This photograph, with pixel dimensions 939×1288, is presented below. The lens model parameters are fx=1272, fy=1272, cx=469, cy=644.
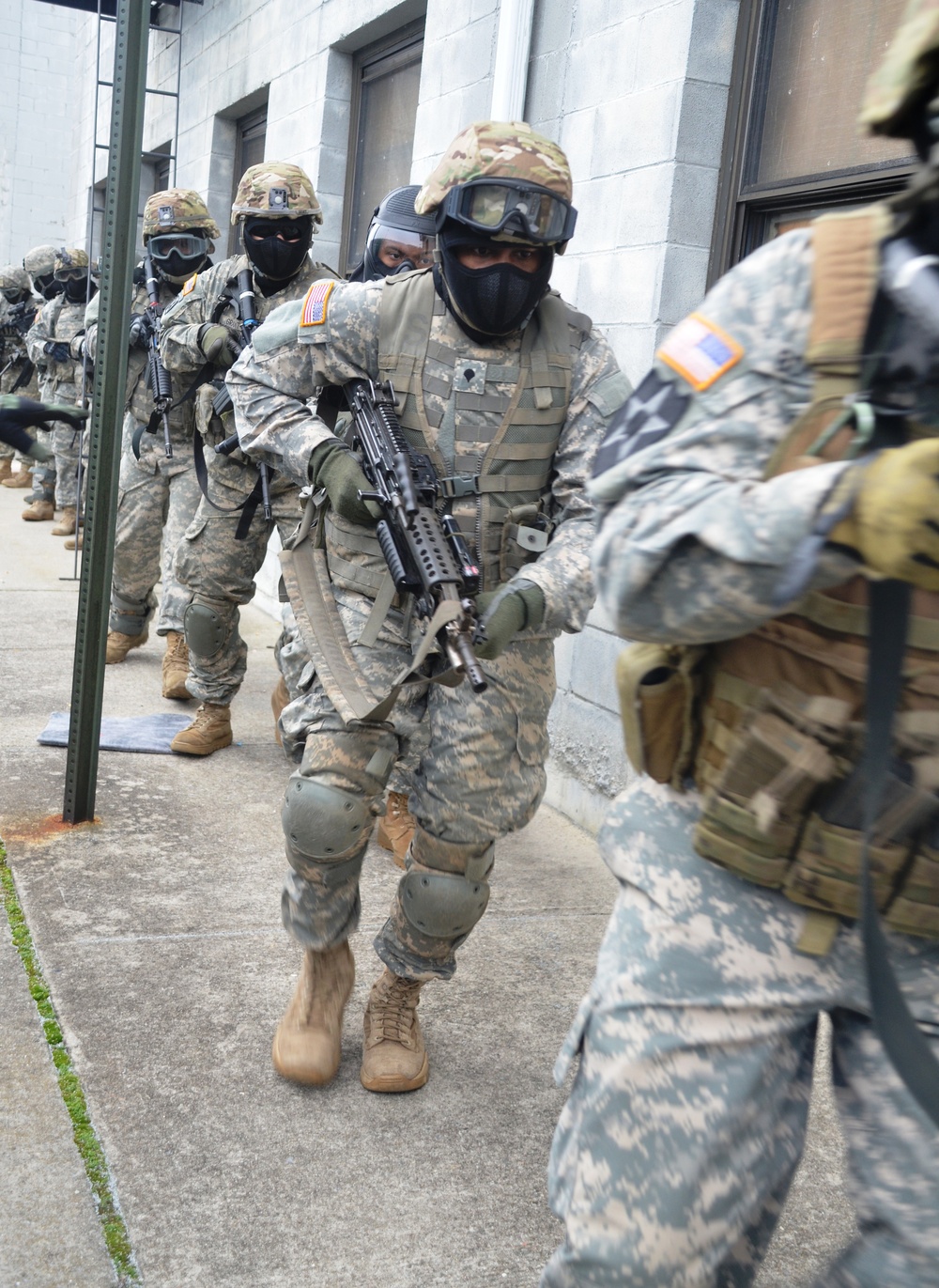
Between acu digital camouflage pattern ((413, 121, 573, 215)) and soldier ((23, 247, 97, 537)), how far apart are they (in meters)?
7.91

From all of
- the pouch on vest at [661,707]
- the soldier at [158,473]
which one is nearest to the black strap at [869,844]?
the pouch on vest at [661,707]

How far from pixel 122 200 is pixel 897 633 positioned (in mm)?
2940

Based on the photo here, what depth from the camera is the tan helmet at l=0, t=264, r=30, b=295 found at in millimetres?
13367

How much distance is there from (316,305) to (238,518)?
Result: 7.04 feet

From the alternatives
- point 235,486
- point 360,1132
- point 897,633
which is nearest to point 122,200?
point 235,486

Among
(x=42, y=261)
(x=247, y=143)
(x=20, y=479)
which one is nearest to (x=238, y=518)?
(x=247, y=143)

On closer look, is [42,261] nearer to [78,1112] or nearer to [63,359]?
[63,359]

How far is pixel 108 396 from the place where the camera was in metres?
3.66

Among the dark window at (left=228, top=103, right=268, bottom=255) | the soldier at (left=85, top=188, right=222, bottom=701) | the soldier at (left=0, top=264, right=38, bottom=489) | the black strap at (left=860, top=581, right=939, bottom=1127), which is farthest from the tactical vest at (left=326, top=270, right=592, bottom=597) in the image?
the soldier at (left=0, top=264, right=38, bottom=489)

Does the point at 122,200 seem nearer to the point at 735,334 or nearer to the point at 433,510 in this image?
the point at 433,510

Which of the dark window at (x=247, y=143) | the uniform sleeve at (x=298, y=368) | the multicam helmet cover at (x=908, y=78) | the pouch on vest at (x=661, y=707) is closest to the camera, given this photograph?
the multicam helmet cover at (x=908, y=78)

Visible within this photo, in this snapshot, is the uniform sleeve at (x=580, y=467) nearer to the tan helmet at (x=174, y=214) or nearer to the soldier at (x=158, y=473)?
the soldier at (x=158, y=473)

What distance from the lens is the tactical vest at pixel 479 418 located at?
2.76 m

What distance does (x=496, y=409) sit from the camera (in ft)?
9.07
